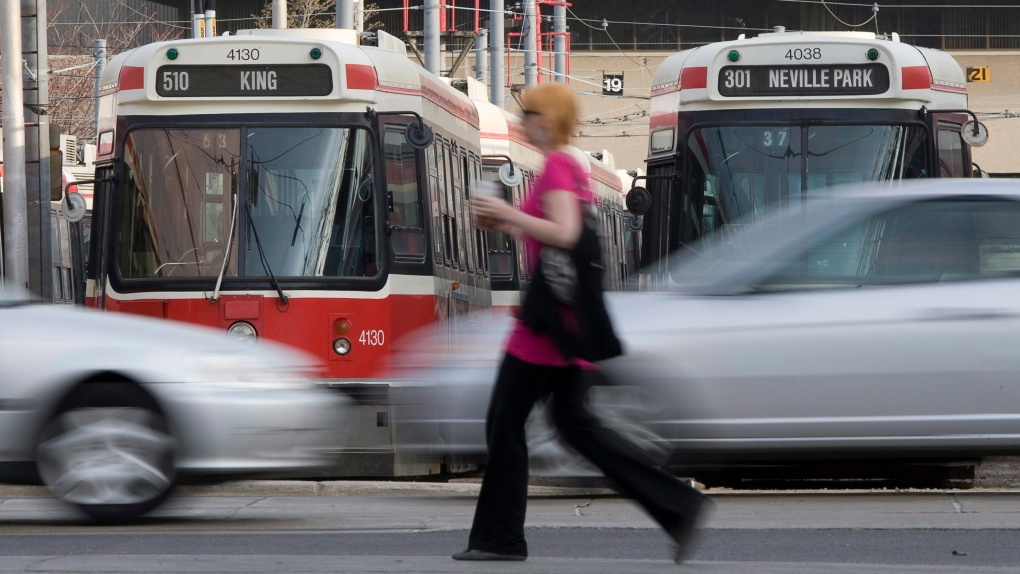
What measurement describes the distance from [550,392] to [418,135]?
627cm

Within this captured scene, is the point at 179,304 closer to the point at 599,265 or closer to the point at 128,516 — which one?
the point at 128,516

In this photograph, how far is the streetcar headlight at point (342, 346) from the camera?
40.1 feet

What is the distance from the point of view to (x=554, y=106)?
6.06 m

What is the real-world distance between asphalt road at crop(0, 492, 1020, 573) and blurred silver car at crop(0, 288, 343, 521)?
0.74 ft

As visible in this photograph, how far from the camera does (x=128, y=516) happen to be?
25.0 ft

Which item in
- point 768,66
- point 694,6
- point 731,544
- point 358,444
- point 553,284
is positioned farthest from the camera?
point 694,6

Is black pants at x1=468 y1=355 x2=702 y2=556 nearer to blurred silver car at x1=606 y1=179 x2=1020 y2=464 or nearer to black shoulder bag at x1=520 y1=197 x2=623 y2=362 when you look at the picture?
black shoulder bag at x1=520 y1=197 x2=623 y2=362

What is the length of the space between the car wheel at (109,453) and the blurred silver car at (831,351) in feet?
6.59

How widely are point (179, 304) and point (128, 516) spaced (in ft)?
15.6

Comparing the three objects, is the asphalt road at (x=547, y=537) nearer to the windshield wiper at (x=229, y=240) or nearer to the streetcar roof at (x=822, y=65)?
the windshield wiper at (x=229, y=240)

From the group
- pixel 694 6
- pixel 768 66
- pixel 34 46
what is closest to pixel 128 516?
pixel 768 66

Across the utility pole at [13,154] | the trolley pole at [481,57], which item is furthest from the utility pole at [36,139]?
the trolley pole at [481,57]

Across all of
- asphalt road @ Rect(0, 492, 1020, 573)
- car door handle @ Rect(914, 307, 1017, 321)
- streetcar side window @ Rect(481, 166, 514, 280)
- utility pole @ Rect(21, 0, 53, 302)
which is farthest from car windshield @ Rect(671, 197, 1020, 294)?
utility pole @ Rect(21, 0, 53, 302)

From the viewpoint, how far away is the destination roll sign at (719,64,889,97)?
1321cm
